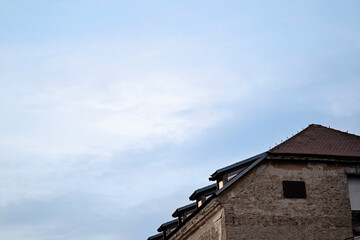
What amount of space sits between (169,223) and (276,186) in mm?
12111

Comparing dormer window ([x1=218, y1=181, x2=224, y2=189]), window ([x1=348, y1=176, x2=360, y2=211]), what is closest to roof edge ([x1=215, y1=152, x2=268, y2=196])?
dormer window ([x1=218, y1=181, x2=224, y2=189])

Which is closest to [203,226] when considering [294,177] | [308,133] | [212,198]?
[212,198]

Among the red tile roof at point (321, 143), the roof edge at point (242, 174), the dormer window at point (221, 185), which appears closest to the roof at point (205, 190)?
the dormer window at point (221, 185)

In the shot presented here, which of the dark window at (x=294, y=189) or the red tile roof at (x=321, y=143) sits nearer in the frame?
the dark window at (x=294, y=189)

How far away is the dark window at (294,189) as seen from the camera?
29031 millimetres

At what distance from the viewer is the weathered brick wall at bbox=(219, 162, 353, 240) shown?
28125 mm

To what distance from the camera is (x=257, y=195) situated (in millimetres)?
28656

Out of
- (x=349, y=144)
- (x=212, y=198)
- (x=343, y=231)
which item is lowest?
(x=343, y=231)

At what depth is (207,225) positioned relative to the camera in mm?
30234

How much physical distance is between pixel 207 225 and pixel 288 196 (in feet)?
13.4

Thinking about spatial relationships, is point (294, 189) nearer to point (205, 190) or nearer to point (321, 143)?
point (321, 143)

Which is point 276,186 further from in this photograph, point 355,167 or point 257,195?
point 355,167

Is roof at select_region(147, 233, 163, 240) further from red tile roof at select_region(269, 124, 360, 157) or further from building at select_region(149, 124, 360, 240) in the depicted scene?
red tile roof at select_region(269, 124, 360, 157)

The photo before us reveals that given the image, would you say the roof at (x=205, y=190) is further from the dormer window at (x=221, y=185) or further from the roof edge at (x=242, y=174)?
the roof edge at (x=242, y=174)
